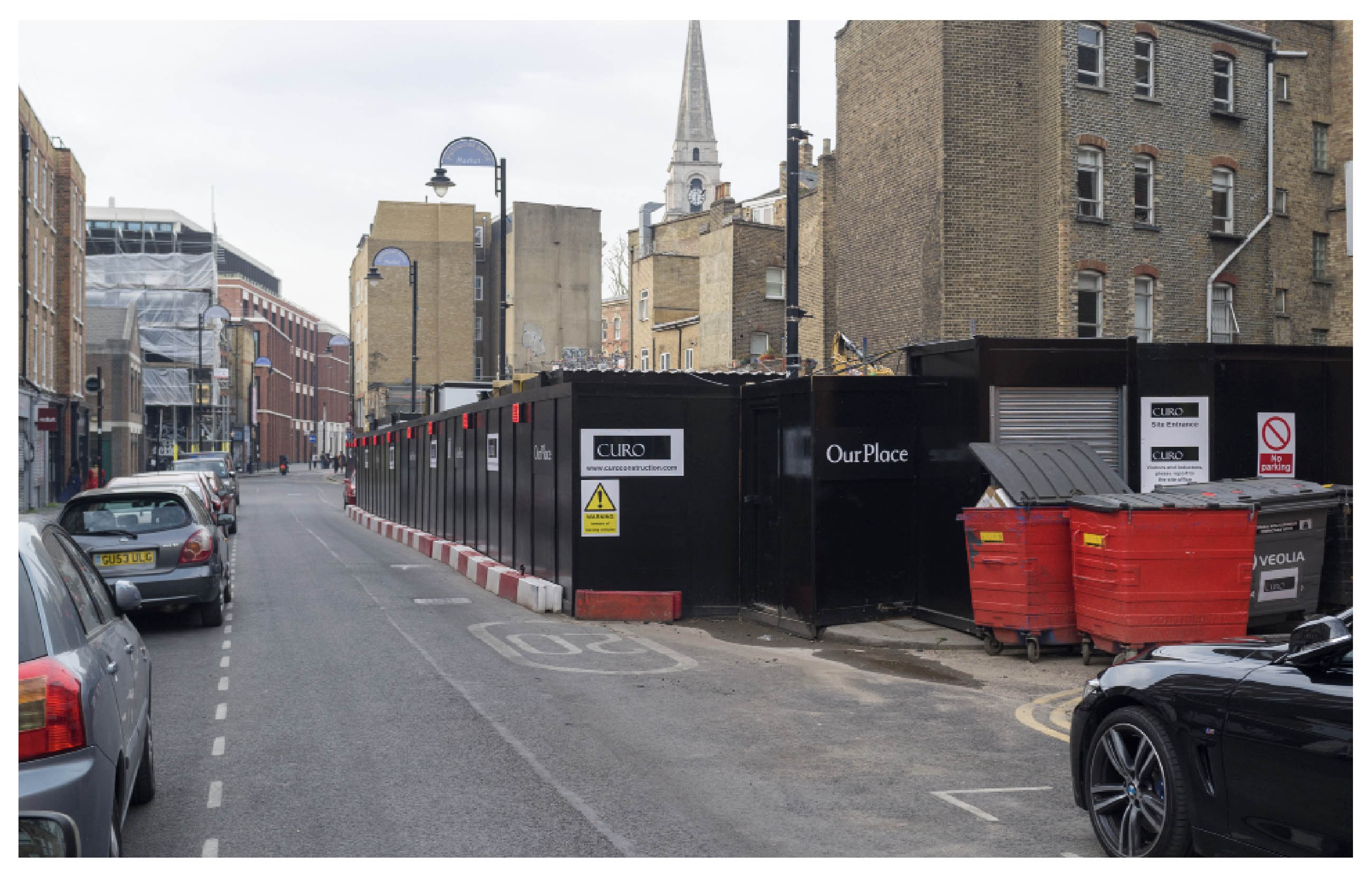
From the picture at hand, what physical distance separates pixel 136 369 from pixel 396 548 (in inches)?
2205

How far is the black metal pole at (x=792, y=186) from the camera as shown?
14266mm

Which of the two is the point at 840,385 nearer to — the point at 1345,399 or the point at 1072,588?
the point at 1072,588

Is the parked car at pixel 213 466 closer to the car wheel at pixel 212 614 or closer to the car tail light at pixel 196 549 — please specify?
the car wheel at pixel 212 614

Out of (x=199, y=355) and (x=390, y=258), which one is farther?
(x=199, y=355)

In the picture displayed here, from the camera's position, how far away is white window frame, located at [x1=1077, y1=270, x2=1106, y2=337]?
29.9m

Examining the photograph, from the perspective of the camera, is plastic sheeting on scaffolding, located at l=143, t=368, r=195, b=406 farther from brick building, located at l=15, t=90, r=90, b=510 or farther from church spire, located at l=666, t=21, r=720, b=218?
church spire, located at l=666, t=21, r=720, b=218

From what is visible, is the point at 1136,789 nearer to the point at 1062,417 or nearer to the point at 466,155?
the point at 1062,417

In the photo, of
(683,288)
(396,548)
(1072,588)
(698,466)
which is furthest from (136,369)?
(1072,588)

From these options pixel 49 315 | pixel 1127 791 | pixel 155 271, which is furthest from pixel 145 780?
pixel 155 271

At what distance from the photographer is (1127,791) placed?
17.5 ft

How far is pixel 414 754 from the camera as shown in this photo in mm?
7359

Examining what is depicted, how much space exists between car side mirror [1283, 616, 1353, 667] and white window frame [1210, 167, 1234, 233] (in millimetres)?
30848

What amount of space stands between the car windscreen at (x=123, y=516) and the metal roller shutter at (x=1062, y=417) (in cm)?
874

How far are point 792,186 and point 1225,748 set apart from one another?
10.6 meters
